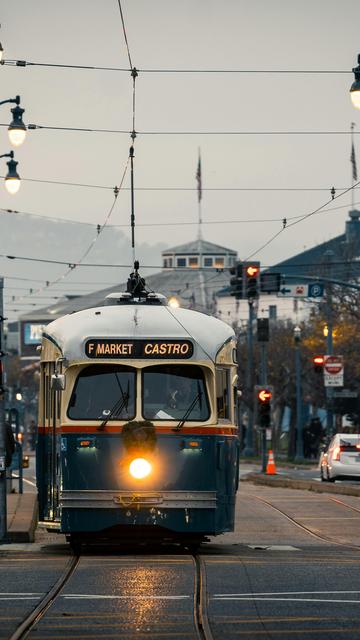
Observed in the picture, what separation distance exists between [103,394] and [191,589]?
4.95 m

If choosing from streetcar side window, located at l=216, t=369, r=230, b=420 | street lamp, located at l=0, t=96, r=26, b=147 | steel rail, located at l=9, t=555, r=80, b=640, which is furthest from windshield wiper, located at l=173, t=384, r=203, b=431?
street lamp, located at l=0, t=96, r=26, b=147

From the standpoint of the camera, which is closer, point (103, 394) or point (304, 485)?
point (103, 394)

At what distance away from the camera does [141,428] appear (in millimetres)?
20359

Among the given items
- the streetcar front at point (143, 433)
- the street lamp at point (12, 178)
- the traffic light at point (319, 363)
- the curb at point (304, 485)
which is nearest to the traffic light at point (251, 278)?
the curb at point (304, 485)

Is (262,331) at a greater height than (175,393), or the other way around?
(262,331)

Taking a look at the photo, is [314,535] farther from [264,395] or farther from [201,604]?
[264,395]

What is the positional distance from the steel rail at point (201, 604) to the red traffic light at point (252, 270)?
2827cm

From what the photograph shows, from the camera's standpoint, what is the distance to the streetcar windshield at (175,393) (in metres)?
20.8

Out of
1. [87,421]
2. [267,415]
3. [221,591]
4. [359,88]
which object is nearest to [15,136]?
[359,88]

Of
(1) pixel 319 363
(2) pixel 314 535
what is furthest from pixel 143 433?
(1) pixel 319 363

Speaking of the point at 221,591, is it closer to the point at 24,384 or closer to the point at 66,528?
the point at 66,528

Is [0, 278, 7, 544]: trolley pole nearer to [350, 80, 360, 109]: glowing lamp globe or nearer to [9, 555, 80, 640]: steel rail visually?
[9, 555, 80, 640]: steel rail

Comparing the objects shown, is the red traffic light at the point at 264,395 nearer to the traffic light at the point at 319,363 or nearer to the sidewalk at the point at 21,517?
the traffic light at the point at 319,363

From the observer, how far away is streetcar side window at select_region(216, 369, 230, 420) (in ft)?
69.3
